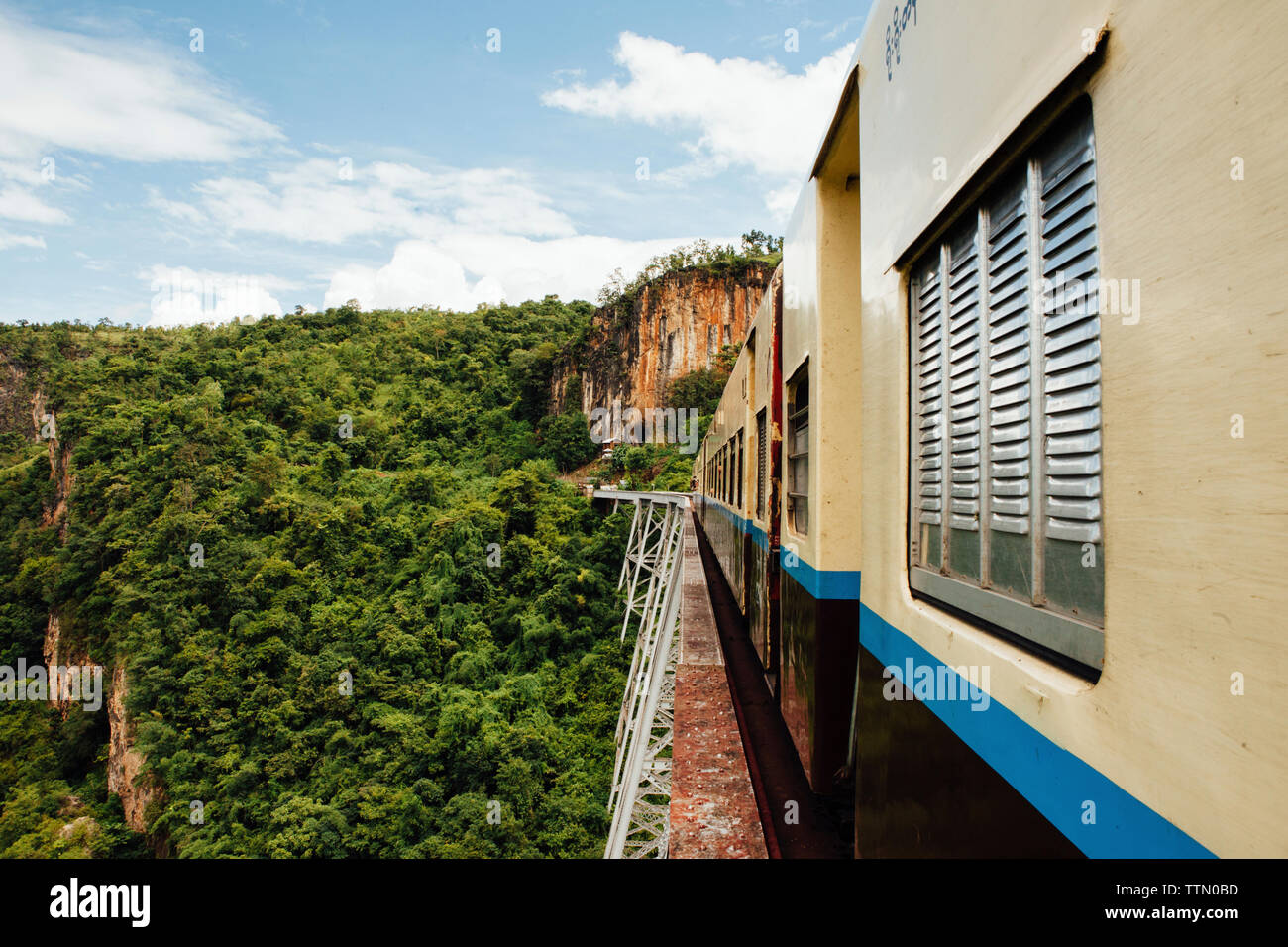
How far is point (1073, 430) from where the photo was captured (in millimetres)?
821

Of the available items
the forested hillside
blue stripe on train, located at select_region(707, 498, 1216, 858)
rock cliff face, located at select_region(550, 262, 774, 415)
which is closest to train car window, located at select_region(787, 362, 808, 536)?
blue stripe on train, located at select_region(707, 498, 1216, 858)

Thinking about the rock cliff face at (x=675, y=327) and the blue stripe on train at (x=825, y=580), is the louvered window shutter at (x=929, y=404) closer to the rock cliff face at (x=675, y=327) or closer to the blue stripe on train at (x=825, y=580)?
the blue stripe on train at (x=825, y=580)

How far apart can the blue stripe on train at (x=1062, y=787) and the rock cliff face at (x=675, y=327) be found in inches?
1275

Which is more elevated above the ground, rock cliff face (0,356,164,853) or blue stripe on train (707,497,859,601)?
blue stripe on train (707,497,859,601)

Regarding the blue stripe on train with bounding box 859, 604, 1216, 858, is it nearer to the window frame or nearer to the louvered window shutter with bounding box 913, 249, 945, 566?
the louvered window shutter with bounding box 913, 249, 945, 566

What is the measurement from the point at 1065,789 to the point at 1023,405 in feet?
1.75

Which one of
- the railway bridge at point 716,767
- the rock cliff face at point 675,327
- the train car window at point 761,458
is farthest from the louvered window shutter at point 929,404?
the rock cliff face at point 675,327

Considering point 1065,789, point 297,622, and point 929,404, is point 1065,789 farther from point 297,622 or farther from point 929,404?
point 297,622

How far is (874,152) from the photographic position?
5.46ft

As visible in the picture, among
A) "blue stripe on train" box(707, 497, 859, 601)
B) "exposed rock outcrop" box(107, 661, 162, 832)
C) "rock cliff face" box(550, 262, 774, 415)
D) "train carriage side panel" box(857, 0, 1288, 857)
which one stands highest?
"rock cliff face" box(550, 262, 774, 415)

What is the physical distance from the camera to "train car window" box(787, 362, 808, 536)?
2.55 m

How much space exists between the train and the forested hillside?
13362 mm

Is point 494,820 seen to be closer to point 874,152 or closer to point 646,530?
point 646,530
